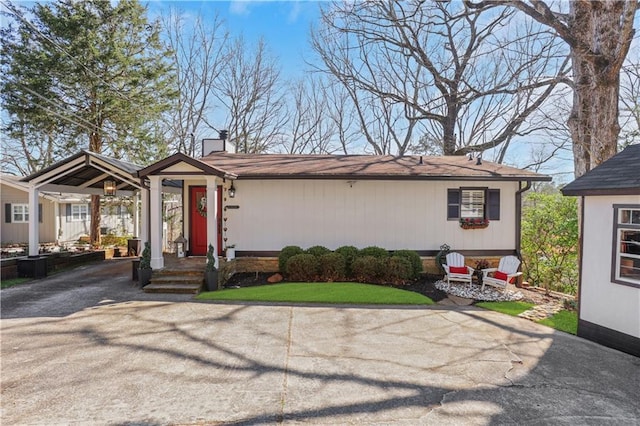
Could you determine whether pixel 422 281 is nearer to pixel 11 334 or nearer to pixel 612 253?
pixel 612 253

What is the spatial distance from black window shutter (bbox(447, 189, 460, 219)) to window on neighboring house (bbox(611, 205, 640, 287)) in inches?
195

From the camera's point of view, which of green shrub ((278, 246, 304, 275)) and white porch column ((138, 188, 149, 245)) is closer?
white porch column ((138, 188, 149, 245))

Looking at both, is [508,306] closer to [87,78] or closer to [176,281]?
[176,281]

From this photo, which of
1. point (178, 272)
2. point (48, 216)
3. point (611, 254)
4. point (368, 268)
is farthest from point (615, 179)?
point (48, 216)

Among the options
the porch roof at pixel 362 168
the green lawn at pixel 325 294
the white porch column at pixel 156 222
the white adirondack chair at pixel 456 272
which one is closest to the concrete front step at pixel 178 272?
the white porch column at pixel 156 222

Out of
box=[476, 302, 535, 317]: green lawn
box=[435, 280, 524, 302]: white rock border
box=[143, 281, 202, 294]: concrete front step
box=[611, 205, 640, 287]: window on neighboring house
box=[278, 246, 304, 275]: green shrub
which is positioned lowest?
box=[476, 302, 535, 317]: green lawn

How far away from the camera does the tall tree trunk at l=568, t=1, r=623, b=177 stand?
746 cm

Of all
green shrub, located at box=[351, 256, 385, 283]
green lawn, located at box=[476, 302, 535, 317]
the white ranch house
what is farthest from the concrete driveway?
the white ranch house

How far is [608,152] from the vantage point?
770cm

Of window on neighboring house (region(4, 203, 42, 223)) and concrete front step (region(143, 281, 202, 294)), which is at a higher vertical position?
window on neighboring house (region(4, 203, 42, 223))

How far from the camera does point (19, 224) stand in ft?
57.2

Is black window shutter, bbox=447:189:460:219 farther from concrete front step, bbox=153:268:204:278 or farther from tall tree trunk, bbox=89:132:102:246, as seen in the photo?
tall tree trunk, bbox=89:132:102:246

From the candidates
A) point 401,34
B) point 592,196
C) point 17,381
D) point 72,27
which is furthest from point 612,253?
point 72,27

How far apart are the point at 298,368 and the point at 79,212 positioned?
20780mm
